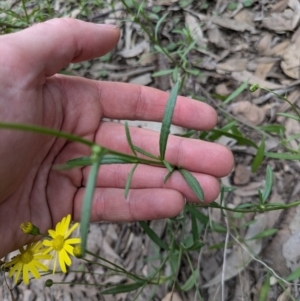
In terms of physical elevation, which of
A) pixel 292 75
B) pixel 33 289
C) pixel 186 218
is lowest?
pixel 33 289

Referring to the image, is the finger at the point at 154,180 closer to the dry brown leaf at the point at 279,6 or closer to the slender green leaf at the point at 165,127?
the slender green leaf at the point at 165,127

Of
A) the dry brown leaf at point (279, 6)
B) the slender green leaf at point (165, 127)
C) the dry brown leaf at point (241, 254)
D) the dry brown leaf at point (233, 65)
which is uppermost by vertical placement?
the slender green leaf at point (165, 127)

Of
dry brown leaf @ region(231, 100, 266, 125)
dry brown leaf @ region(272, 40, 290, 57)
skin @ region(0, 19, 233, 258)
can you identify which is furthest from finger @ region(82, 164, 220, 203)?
dry brown leaf @ region(272, 40, 290, 57)

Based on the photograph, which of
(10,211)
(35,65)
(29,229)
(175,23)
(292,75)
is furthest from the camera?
(175,23)

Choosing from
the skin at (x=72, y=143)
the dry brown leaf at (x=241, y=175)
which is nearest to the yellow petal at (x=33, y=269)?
the skin at (x=72, y=143)

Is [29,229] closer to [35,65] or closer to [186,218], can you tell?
[35,65]

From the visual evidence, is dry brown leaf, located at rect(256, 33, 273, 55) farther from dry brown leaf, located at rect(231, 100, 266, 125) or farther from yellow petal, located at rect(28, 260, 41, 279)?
yellow petal, located at rect(28, 260, 41, 279)

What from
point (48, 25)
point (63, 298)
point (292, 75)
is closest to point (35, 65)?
point (48, 25)
